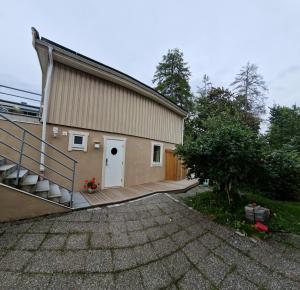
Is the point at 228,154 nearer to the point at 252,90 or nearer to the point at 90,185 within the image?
the point at 90,185

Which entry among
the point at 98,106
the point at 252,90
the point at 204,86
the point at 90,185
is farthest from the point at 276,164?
the point at 204,86

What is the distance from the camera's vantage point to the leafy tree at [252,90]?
51.0ft

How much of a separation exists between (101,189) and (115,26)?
7982 mm

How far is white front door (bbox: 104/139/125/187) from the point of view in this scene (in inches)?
224

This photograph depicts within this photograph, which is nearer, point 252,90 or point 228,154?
point 228,154

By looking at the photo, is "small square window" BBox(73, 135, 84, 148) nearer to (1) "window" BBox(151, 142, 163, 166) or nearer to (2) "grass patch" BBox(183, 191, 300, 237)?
(1) "window" BBox(151, 142, 163, 166)

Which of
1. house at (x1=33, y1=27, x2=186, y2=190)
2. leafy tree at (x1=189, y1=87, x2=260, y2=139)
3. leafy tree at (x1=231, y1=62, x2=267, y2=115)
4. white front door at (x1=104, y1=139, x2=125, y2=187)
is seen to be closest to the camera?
house at (x1=33, y1=27, x2=186, y2=190)

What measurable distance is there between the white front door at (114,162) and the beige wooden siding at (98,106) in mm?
544

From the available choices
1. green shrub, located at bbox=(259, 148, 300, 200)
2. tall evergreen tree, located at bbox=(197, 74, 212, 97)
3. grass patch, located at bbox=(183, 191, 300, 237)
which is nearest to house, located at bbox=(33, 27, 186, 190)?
grass patch, located at bbox=(183, 191, 300, 237)

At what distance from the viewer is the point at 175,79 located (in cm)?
1573

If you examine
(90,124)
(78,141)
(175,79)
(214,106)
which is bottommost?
(78,141)

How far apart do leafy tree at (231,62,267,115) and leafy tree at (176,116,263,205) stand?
14.2 metres

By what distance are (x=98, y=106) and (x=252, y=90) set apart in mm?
16675

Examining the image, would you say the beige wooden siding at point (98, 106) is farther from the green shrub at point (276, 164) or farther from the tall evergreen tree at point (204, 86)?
the tall evergreen tree at point (204, 86)
